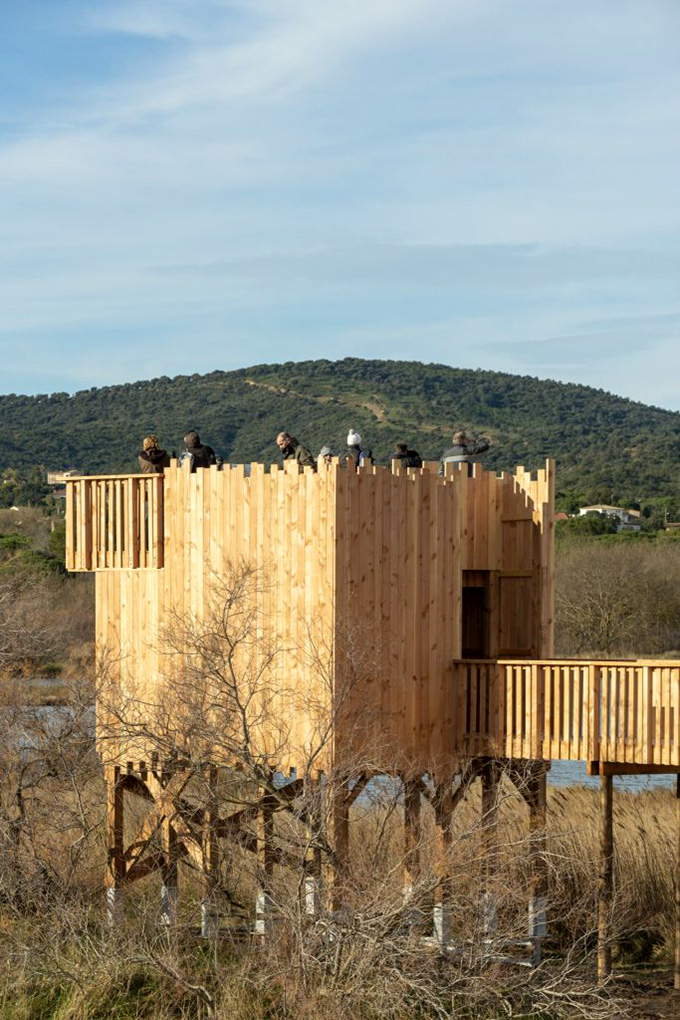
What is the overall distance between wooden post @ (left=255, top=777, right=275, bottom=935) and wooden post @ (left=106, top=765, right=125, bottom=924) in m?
2.48

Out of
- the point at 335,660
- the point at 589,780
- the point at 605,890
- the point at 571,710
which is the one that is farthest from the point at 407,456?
the point at 589,780

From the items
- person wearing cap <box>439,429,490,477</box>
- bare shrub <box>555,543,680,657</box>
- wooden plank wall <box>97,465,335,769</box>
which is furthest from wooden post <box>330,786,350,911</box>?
bare shrub <box>555,543,680,657</box>

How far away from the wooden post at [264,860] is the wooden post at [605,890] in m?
4.21

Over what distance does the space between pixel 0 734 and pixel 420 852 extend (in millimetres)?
6997

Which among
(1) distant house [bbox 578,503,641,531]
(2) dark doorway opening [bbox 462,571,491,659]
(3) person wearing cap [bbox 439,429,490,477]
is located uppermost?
(3) person wearing cap [bbox 439,429,490,477]

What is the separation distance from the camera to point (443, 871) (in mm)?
19688

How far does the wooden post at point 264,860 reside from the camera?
19891 mm

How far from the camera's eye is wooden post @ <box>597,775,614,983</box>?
2189 centimetres

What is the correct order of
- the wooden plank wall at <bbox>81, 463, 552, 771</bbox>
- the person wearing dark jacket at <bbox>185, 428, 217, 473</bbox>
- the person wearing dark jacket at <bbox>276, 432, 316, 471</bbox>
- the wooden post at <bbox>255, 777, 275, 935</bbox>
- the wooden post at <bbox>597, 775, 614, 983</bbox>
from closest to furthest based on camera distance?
the wooden post at <bbox>255, 777, 275, 935</bbox>
the wooden plank wall at <bbox>81, 463, 552, 771</bbox>
the person wearing dark jacket at <bbox>276, 432, 316, 471</bbox>
the wooden post at <bbox>597, 775, 614, 983</bbox>
the person wearing dark jacket at <bbox>185, 428, 217, 473</bbox>

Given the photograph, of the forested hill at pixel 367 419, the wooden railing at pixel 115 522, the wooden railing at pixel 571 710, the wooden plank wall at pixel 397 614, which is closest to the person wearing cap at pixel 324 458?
the wooden plank wall at pixel 397 614

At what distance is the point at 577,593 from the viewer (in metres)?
62.4

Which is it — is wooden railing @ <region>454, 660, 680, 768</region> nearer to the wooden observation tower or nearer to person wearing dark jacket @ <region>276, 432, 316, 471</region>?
the wooden observation tower

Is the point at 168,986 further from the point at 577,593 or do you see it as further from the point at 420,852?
the point at 577,593

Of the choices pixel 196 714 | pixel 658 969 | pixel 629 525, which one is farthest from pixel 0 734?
pixel 629 525
